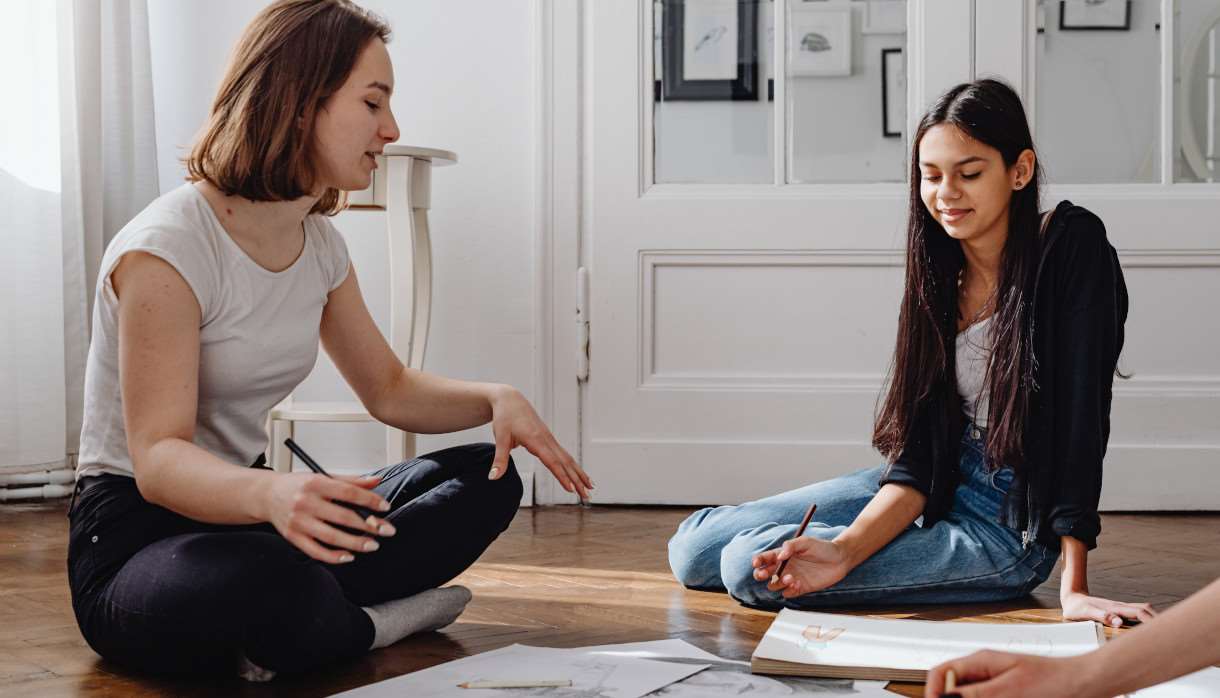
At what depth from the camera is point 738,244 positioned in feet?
9.04

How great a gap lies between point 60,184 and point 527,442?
1.71 metres

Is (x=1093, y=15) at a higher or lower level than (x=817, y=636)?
higher

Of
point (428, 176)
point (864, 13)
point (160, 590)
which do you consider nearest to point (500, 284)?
point (428, 176)

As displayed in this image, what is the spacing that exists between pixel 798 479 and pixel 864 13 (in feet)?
3.32

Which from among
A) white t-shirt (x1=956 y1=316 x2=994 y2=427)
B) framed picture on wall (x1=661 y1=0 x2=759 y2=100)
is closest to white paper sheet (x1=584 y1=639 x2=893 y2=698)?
white t-shirt (x1=956 y1=316 x2=994 y2=427)

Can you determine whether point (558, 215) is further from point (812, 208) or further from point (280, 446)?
point (280, 446)

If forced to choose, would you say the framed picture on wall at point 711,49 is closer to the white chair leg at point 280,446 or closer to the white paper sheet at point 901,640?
the white chair leg at point 280,446

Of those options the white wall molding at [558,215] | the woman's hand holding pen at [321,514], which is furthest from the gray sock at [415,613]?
the white wall molding at [558,215]

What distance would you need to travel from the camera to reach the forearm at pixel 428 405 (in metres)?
1.56

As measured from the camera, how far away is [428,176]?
255 centimetres

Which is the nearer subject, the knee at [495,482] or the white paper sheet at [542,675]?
the white paper sheet at [542,675]

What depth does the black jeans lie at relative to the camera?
123cm

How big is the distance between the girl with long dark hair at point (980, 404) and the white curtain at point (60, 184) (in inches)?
62.9

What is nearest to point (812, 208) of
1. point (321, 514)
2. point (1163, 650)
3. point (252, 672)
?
point (252, 672)
